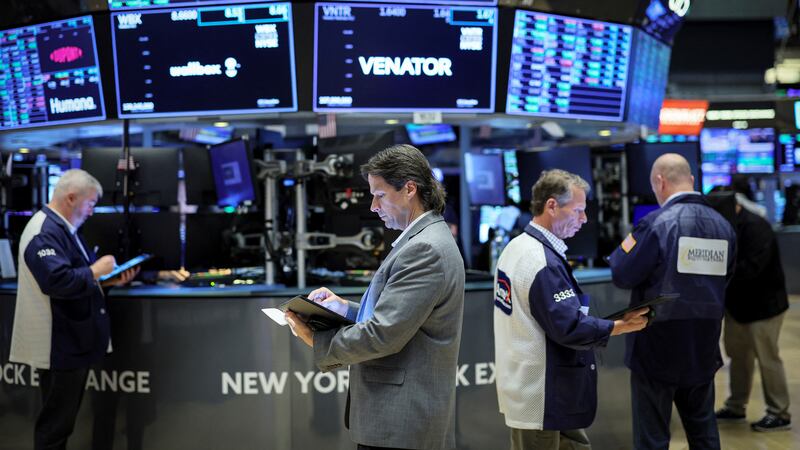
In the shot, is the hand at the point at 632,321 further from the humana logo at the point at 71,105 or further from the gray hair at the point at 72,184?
the humana logo at the point at 71,105

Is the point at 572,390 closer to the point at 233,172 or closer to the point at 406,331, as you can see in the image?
the point at 406,331

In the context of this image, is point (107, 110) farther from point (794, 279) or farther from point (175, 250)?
point (794, 279)

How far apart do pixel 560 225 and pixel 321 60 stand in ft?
7.55

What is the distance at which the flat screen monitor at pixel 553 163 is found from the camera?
5.75 metres

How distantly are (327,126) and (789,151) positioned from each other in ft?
28.2

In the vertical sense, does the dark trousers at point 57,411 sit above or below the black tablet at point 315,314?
below

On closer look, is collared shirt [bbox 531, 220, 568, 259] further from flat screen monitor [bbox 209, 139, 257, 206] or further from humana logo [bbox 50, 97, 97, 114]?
humana logo [bbox 50, 97, 97, 114]

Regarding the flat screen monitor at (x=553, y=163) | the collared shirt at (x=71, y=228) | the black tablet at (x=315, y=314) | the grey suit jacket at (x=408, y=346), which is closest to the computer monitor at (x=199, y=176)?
the collared shirt at (x=71, y=228)

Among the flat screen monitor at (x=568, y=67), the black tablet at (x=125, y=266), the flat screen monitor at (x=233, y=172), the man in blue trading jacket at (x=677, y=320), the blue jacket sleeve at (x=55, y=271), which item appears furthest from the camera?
the flat screen monitor at (x=568, y=67)

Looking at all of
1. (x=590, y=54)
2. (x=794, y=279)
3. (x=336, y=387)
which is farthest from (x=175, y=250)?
(x=794, y=279)

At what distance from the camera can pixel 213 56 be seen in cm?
489

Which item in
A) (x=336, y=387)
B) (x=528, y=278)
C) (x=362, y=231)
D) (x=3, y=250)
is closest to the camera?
(x=528, y=278)

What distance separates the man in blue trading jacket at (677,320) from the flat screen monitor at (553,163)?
6.39 feet

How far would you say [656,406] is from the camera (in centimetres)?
367
